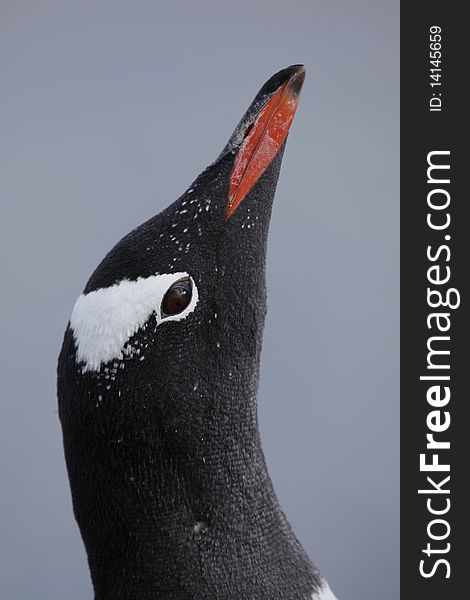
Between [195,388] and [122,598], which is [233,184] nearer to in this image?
[195,388]

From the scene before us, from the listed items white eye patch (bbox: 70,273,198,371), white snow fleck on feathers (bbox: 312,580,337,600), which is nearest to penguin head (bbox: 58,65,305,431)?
white eye patch (bbox: 70,273,198,371)

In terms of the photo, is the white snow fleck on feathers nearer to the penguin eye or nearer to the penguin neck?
the penguin neck

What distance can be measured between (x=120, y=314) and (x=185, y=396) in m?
0.06

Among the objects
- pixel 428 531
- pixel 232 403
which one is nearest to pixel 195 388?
pixel 232 403

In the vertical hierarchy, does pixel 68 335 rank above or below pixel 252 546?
above

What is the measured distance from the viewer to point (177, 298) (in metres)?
0.58

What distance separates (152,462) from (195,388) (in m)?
0.05

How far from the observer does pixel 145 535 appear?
603mm

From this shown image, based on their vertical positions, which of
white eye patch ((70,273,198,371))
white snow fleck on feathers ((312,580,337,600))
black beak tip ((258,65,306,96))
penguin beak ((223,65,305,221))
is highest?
black beak tip ((258,65,306,96))

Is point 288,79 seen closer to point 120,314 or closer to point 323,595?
point 120,314

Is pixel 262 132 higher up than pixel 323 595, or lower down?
higher up

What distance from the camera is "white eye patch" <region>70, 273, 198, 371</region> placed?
1.89 ft

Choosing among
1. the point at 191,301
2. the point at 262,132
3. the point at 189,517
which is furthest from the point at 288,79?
the point at 189,517

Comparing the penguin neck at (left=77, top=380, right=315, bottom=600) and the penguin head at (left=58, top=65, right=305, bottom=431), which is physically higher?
the penguin head at (left=58, top=65, right=305, bottom=431)
